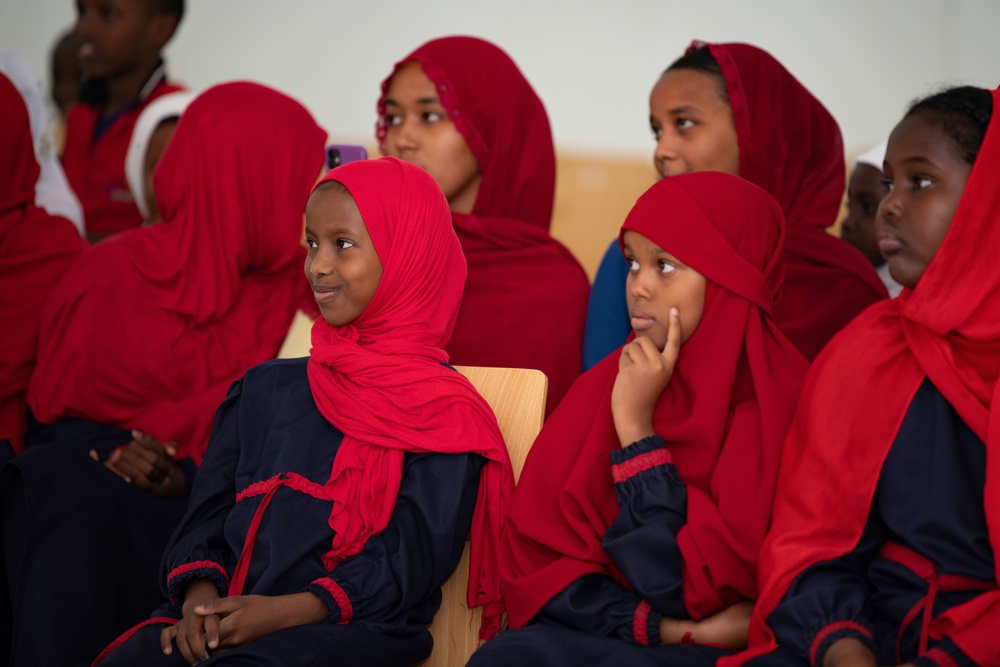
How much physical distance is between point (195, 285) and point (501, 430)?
1015 millimetres

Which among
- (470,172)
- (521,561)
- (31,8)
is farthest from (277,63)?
(521,561)

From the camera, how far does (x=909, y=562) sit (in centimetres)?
173

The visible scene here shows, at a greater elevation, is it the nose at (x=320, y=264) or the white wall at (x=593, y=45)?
the white wall at (x=593, y=45)

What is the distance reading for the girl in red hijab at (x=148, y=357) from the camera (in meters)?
2.22

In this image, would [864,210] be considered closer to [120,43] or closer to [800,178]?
[800,178]

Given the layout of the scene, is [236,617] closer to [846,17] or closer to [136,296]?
[136,296]

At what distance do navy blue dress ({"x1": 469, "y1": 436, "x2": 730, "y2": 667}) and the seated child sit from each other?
308 centimetres

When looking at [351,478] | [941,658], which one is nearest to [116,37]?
[351,478]

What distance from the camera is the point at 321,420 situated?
214 cm

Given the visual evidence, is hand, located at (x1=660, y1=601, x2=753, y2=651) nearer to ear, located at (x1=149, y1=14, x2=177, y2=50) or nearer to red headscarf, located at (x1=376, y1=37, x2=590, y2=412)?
red headscarf, located at (x1=376, y1=37, x2=590, y2=412)

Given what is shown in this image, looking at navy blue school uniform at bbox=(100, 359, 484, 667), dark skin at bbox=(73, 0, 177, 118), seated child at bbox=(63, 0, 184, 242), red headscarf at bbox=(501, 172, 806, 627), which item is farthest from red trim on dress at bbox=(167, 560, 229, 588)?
dark skin at bbox=(73, 0, 177, 118)

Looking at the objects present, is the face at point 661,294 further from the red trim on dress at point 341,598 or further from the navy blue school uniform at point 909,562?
the red trim on dress at point 341,598

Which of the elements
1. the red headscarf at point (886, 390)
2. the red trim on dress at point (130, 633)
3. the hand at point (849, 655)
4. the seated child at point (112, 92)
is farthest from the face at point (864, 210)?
the seated child at point (112, 92)

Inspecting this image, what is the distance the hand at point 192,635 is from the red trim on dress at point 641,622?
0.69 metres
